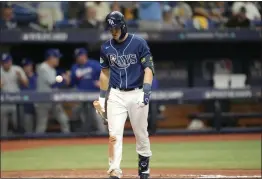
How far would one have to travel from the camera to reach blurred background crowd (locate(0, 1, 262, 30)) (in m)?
14.3

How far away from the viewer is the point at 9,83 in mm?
14062

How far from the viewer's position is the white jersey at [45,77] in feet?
45.6

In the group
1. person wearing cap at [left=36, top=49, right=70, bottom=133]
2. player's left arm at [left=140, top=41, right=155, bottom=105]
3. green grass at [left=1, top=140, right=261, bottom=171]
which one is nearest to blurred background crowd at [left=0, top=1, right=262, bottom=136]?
person wearing cap at [left=36, top=49, right=70, bottom=133]

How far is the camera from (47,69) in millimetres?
13906

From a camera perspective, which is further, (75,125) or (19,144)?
(75,125)

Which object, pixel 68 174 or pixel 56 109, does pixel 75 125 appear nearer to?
pixel 56 109

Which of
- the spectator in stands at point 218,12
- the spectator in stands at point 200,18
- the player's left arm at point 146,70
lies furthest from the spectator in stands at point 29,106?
the player's left arm at point 146,70

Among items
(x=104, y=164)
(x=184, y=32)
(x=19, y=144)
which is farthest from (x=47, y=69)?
(x=104, y=164)

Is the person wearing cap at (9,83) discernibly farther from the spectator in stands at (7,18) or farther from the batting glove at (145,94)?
the batting glove at (145,94)

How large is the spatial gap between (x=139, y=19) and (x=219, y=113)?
2.69 metres

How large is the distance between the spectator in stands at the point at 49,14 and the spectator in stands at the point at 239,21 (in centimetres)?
375

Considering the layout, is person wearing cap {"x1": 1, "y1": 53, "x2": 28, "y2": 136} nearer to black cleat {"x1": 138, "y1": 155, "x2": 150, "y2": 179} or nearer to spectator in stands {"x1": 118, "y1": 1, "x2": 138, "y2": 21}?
spectator in stands {"x1": 118, "y1": 1, "x2": 138, "y2": 21}

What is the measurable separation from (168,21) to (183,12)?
813 millimetres

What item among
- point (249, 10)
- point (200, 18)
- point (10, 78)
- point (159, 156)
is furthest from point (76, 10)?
point (159, 156)
